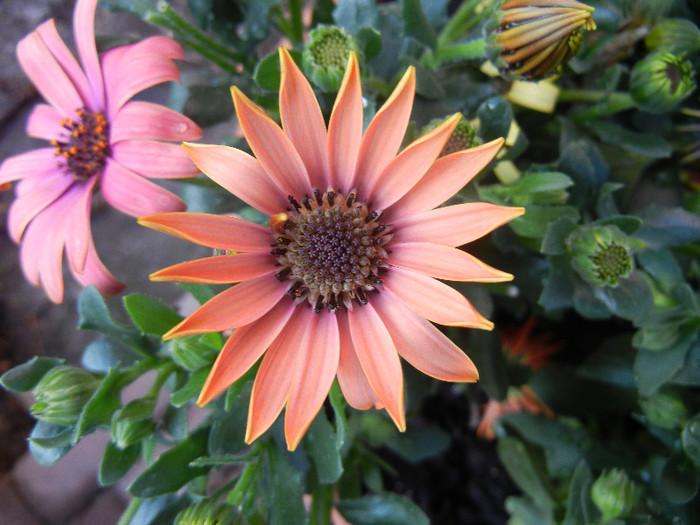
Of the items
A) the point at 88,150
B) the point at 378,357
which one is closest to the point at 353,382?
the point at 378,357

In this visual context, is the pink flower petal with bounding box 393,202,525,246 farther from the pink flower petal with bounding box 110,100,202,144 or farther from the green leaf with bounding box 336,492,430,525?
the green leaf with bounding box 336,492,430,525

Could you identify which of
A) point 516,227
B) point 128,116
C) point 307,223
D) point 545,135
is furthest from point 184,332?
point 545,135

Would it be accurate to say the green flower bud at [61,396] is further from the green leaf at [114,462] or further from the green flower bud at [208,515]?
the green flower bud at [208,515]

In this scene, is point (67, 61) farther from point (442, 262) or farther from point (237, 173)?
point (442, 262)

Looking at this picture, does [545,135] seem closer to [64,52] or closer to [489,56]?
[489,56]

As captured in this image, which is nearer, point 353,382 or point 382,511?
point 353,382

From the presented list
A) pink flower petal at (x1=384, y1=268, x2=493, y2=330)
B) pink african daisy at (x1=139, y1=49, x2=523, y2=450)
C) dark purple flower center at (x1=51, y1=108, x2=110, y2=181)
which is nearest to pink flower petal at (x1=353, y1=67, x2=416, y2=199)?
pink african daisy at (x1=139, y1=49, x2=523, y2=450)
